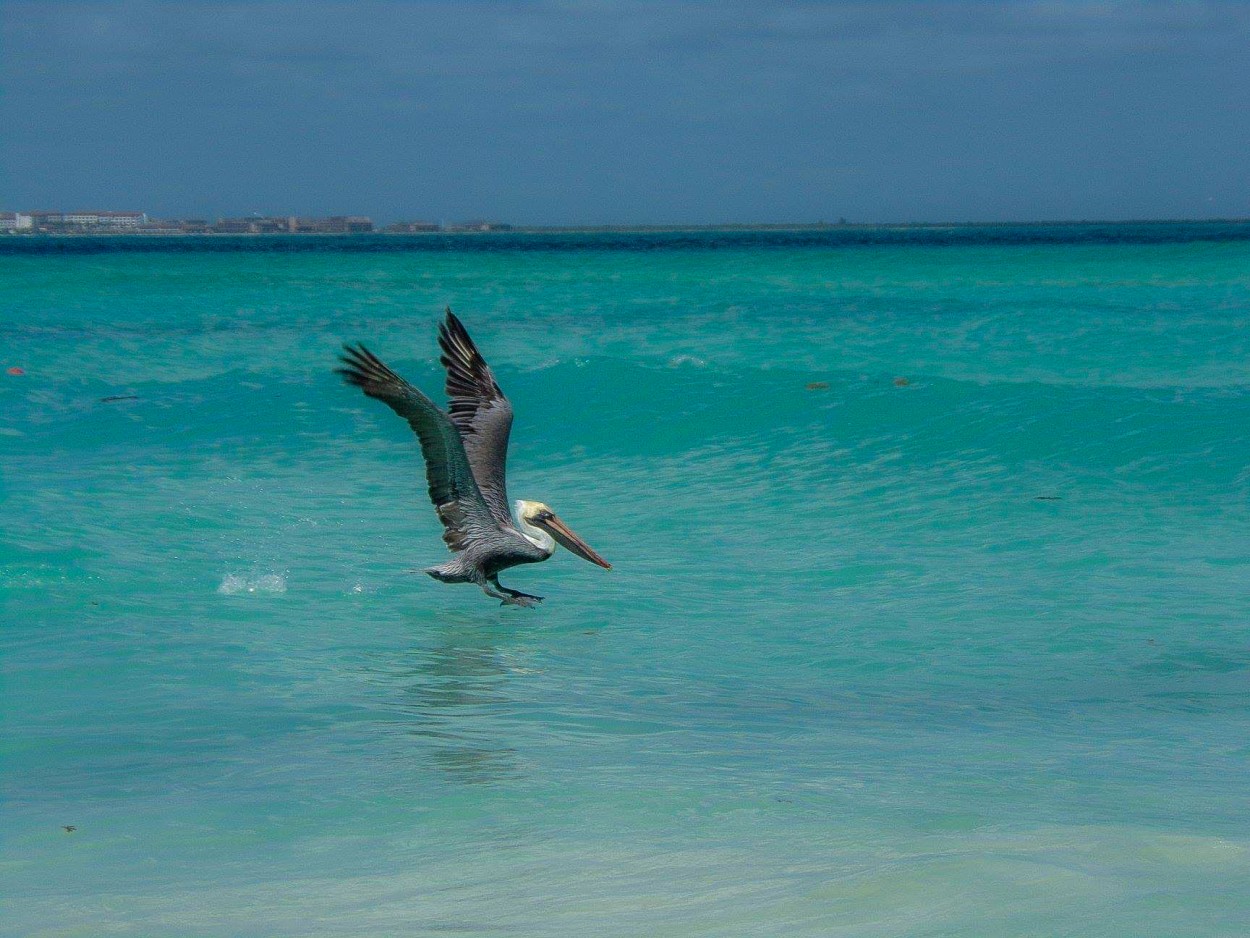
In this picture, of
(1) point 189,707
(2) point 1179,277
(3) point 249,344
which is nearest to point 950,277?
(2) point 1179,277

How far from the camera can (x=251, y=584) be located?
25.0 feet

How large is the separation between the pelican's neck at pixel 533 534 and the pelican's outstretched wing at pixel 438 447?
217mm

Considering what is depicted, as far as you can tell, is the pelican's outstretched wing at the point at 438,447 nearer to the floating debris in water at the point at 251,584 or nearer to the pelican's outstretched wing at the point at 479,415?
the pelican's outstretched wing at the point at 479,415

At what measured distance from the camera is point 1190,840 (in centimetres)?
367

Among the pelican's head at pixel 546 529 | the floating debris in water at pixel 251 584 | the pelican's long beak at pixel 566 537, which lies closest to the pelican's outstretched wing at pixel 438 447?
the pelican's head at pixel 546 529

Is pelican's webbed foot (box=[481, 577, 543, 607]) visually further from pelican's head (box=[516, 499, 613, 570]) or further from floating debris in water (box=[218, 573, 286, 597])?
floating debris in water (box=[218, 573, 286, 597])

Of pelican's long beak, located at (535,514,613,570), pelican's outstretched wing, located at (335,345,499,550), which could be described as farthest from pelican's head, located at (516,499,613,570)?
pelican's outstretched wing, located at (335,345,499,550)

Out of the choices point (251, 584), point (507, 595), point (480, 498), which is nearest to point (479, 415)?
point (480, 498)

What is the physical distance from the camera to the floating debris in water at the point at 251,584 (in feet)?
24.5

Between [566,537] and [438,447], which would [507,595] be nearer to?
[566,537]

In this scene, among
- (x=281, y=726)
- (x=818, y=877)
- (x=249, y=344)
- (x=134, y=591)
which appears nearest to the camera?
(x=818, y=877)

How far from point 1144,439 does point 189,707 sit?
9.01 m

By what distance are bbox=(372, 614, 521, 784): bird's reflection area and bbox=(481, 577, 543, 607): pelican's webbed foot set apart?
0.16m

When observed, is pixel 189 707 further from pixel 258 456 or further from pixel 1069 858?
pixel 258 456
